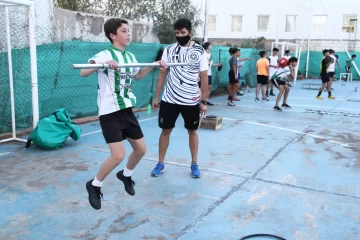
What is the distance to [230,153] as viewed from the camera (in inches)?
228

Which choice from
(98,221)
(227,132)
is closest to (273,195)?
(98,221)

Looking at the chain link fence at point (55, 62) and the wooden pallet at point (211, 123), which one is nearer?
the chain link fence at point (55, 62)

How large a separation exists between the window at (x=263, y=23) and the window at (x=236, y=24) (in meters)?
1.69

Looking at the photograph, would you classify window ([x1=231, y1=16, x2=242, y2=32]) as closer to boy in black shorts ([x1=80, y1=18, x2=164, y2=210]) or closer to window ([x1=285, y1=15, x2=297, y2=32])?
window ([x1=285, y1=15, x2=297, y2=32])

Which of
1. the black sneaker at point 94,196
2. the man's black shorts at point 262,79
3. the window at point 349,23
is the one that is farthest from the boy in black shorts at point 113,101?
the window at point 349,23

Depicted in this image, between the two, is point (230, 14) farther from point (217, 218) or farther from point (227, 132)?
point (217, 218)

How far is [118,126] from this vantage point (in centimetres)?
335

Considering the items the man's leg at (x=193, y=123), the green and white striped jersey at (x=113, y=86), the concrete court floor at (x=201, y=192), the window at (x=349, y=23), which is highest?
the window at (x=349, y=23)

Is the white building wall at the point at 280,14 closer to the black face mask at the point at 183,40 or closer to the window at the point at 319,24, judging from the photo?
the window at the point at 319,24

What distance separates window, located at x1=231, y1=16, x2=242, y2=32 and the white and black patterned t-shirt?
29.7m

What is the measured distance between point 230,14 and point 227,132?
27.4 metres

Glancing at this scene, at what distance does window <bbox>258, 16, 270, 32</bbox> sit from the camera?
31906mm

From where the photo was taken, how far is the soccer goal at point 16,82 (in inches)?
238

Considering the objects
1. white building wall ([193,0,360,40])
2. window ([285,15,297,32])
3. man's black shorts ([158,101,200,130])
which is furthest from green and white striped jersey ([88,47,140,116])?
window ([285,15,297,32])
